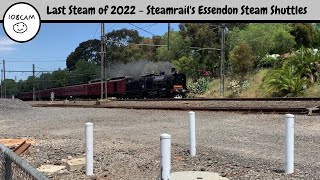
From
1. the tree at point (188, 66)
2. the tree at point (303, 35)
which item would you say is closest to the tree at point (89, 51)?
the tree at point (188, 66)

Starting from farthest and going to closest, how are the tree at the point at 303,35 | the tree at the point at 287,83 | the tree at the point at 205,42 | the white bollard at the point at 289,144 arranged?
the tree at the point at 303,35, the tree at the point at 205,42, the tree at the point at 287,83, the white bollard at the point at 289,144

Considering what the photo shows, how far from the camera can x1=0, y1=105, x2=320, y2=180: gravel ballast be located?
7426mm

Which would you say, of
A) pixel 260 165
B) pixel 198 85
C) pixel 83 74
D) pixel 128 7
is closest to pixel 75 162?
pixel 260 165

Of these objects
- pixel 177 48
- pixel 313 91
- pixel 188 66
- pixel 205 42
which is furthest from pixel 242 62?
pixel 177 48

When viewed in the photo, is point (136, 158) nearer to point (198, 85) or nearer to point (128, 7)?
point (128, 7)

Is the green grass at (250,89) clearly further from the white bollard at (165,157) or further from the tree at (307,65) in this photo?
the white bollard at (165,157)

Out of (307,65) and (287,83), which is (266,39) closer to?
(307,65)

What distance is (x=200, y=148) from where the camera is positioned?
9.55 meters

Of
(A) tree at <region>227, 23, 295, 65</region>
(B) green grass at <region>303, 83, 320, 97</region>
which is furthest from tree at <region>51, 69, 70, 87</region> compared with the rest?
(B) green grass at <region>303, 83, 320, 97</region>

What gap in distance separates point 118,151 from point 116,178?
246 cm

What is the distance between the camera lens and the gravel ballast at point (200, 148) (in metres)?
7.43

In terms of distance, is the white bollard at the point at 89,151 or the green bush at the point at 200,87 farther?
the green bush at the point at 200,87

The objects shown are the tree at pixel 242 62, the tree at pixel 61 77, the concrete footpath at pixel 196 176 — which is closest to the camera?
the concrete footpath at pixel 196 176

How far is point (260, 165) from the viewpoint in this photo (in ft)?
24.7
